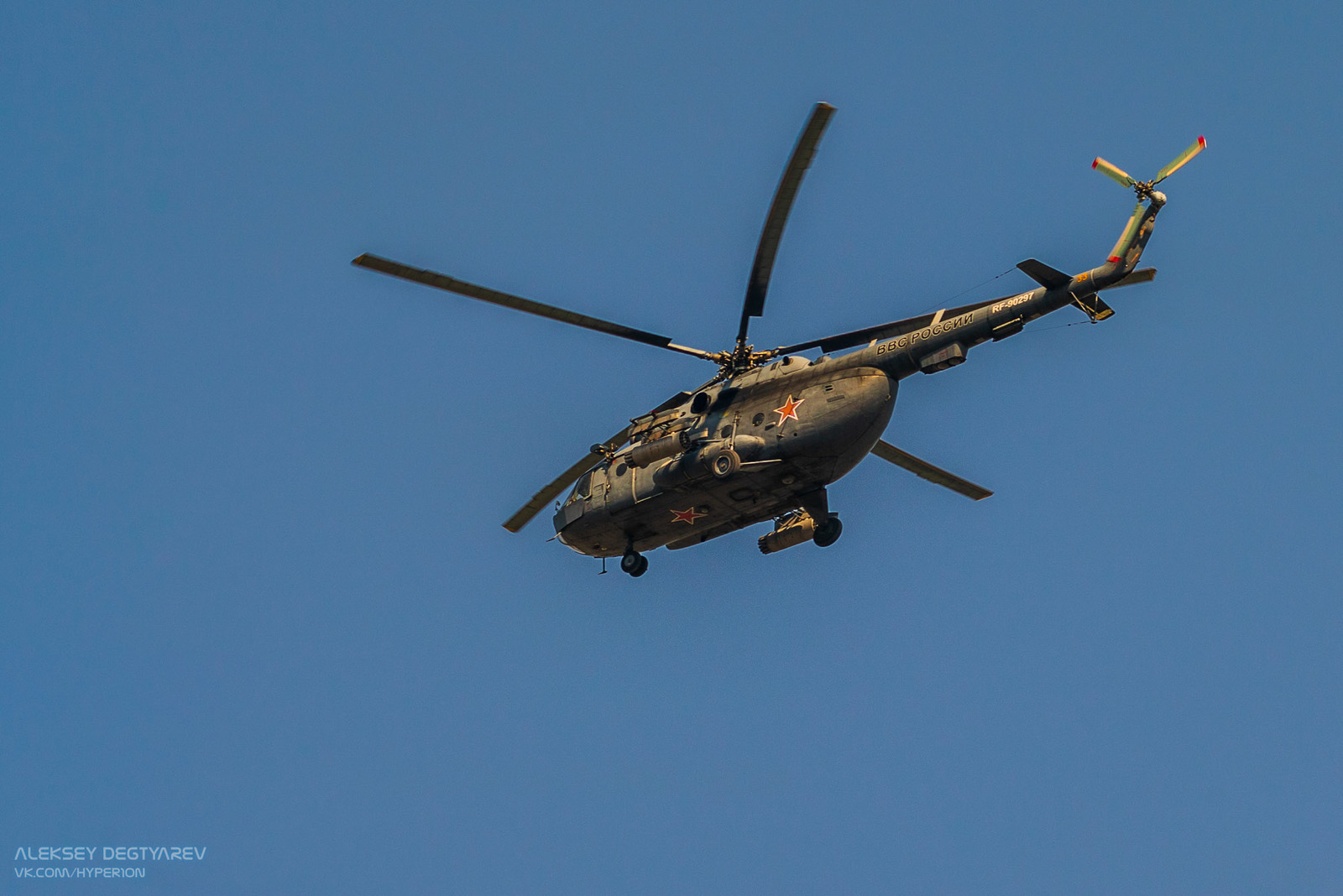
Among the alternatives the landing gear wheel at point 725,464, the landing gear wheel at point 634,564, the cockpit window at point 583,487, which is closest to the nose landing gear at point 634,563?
the landing gear wheel at point 634,564

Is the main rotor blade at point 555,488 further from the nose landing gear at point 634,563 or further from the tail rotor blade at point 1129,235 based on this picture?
the tail rotor blade at point 1129,235

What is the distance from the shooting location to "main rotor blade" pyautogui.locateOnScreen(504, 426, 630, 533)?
32.3m

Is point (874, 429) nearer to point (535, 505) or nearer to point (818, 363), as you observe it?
point (818, 363)

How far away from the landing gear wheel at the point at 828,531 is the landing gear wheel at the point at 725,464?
2.69 meters

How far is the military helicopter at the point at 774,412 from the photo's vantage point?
26.4 metres

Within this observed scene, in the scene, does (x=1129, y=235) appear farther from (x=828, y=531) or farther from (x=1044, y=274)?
(x=828, y=531)

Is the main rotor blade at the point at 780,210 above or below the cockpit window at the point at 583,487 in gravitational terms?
above

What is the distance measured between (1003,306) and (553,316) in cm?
894

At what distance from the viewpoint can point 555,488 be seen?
34312 mm

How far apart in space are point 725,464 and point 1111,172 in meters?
9.27

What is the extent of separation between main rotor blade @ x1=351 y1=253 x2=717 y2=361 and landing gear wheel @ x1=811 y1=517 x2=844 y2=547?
4.45 meters

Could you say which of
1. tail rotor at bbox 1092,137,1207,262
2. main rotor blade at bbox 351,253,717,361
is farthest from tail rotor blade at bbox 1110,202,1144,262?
main rotor blade at bbox 351,253,717,361

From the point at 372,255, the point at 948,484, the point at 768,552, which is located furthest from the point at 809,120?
the point at 948,484

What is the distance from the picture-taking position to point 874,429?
28.3 metres
